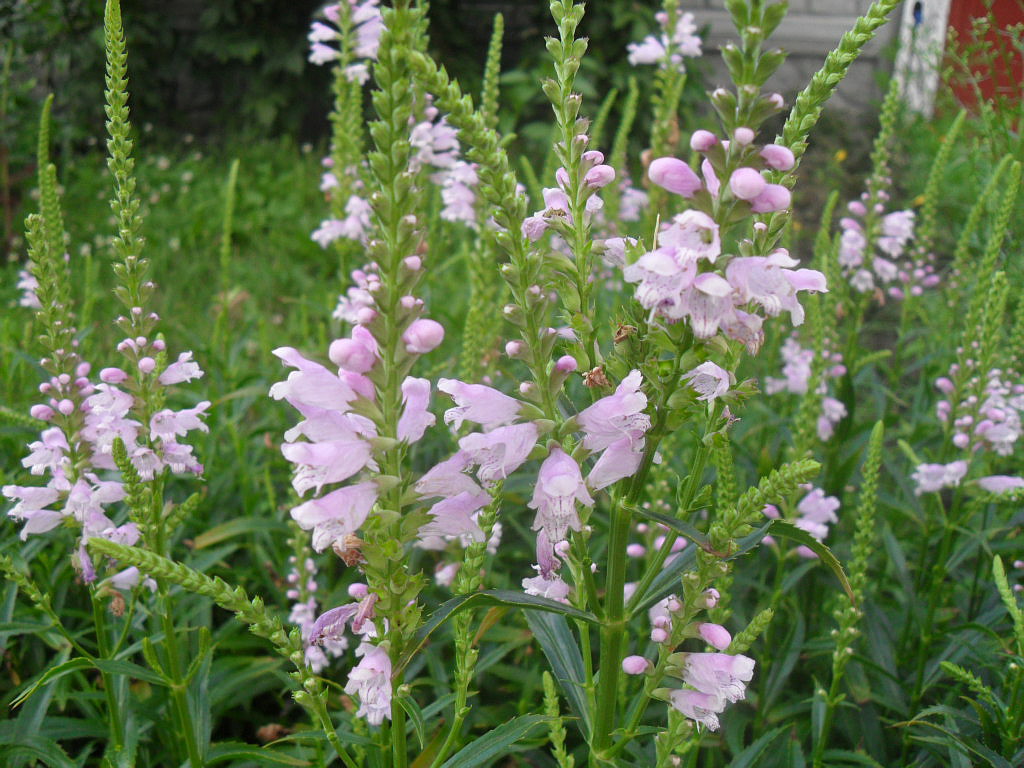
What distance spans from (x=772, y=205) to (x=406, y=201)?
510mm

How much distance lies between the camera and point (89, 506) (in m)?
2.08

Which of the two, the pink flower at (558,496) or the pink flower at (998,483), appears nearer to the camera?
the pink flower at (558,496)

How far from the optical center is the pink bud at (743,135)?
120 cm

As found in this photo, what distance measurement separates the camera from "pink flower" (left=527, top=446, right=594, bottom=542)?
1.29 metres

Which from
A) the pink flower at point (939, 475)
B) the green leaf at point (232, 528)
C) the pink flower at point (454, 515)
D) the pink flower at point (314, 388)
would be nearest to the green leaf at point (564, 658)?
the pink flower at point (454, 515)

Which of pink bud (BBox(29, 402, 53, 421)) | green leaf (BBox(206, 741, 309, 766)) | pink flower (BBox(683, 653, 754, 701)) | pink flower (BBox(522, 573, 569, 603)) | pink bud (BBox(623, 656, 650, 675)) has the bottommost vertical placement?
green leaf (BBox(206, 741, 309, 766))

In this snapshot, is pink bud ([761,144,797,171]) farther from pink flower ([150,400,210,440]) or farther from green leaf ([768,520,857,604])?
pink flower ([150,400,210,440])

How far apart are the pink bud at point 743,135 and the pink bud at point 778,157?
5 centimetres

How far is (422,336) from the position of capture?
1223 mm

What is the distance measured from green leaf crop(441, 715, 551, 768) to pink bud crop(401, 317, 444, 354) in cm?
68

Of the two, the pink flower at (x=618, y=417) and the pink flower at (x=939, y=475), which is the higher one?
the pink flower at (x=618, y=417)

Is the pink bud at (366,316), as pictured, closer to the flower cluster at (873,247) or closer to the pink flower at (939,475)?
the pink flower at (939,475)

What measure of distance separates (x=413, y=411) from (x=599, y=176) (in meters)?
0.49

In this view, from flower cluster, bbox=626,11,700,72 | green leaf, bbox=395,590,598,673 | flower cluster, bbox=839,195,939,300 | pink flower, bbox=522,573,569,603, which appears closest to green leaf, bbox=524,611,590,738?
pink flower, bbox=522,573,569,603
